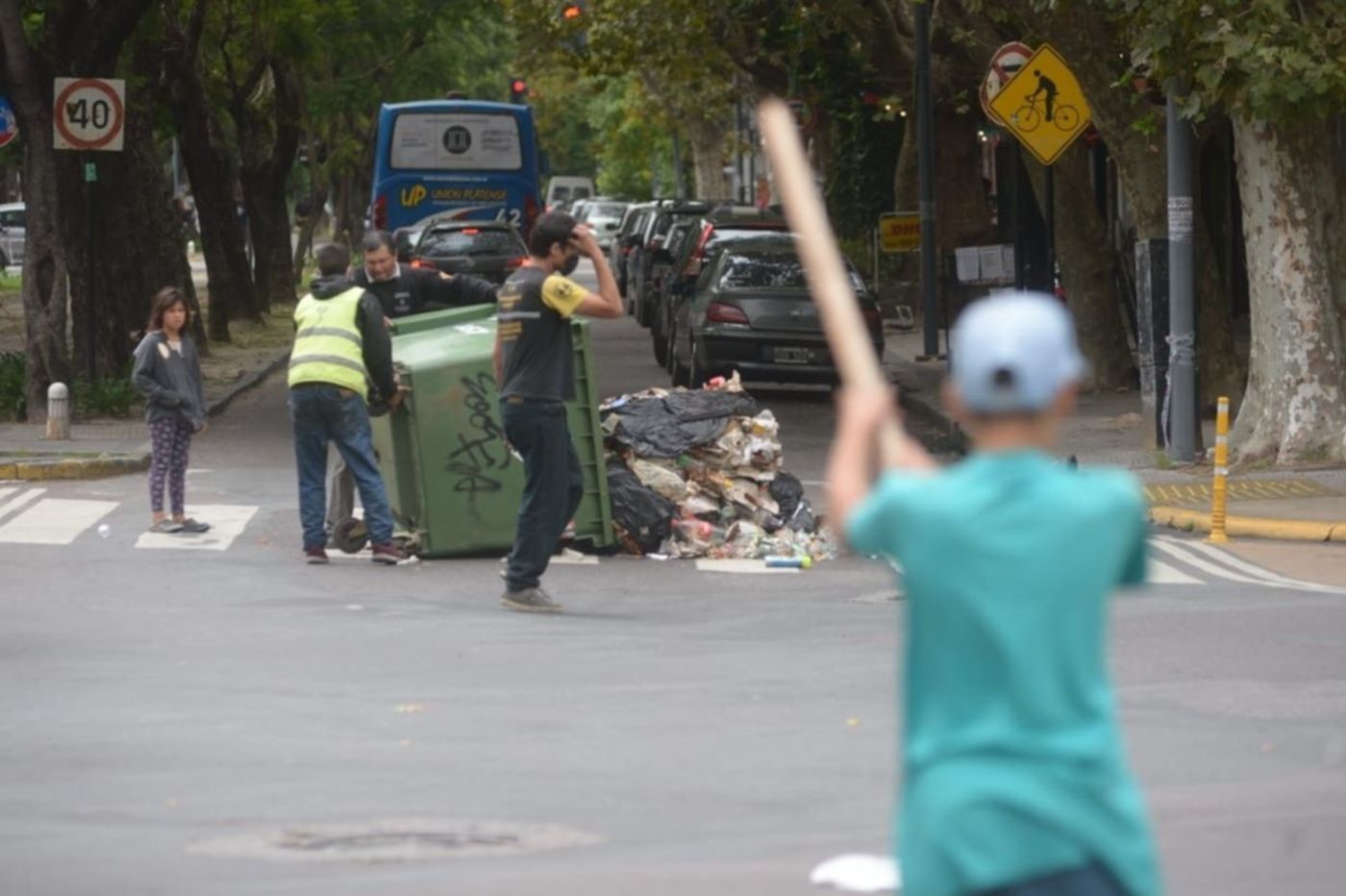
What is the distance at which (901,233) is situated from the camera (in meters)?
32.8

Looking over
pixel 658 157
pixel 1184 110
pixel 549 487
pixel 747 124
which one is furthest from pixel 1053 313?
pixel 658 157

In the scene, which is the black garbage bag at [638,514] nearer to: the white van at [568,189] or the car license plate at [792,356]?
the car license plate at [792,356]

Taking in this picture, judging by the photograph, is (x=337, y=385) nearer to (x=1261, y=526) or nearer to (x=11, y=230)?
(x=1261, y=526)

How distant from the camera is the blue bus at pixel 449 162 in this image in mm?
42344

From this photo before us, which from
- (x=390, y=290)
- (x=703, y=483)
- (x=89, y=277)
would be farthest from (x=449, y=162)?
(x=703, y=483)

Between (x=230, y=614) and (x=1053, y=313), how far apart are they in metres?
8.69

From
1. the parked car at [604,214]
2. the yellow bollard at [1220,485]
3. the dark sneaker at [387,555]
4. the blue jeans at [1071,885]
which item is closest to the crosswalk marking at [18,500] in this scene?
the dark sneaker at [387,555]

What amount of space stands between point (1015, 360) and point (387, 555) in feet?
33.9

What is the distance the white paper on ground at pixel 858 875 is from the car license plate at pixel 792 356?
17720mm

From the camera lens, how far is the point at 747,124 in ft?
212

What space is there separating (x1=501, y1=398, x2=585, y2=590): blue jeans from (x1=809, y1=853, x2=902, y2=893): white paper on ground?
Answer: 5.04 m

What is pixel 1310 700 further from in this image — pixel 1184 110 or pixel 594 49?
pixel 594 49

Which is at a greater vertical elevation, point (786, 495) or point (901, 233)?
point (901, 233)

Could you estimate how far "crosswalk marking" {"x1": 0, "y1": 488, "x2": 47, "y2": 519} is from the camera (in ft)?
51.9
